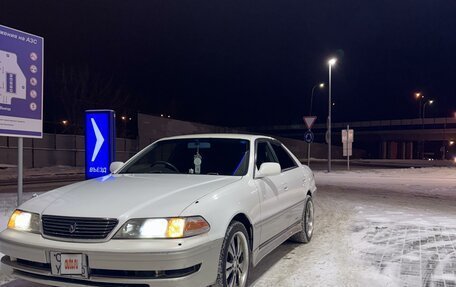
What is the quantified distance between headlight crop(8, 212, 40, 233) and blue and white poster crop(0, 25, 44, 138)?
3.07 m

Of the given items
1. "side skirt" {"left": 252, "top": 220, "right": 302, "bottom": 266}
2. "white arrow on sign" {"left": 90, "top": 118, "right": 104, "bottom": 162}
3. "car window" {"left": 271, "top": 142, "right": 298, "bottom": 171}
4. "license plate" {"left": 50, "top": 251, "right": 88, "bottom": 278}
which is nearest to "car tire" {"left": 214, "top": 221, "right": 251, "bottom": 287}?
"side skirt" {"left": 252, "top": 220, "right": 302, "bottom": 266}

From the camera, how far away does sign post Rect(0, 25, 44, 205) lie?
21.1ft

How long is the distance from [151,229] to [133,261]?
0.96ft

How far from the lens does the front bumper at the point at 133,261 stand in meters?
3.19

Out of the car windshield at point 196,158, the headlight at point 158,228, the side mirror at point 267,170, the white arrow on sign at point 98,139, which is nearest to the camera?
the headlight at point 158,228

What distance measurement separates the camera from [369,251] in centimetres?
600

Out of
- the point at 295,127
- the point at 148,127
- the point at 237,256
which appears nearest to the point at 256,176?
the point at 237,256

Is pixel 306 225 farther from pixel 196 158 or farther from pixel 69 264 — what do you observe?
pixel 69 264

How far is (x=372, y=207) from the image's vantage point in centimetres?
1054

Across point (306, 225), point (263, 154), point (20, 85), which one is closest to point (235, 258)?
point (263, 154)

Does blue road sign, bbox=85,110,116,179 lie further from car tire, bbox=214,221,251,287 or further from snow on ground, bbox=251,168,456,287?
car tire, bbox=214,221,251,287

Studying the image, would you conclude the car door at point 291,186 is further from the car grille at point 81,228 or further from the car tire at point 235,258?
the car grille at point 81,228

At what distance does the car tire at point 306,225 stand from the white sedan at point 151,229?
1575mm

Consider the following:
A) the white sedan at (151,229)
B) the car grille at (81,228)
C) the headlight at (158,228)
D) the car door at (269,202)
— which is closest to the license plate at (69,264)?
the white sedan at (151,229)
